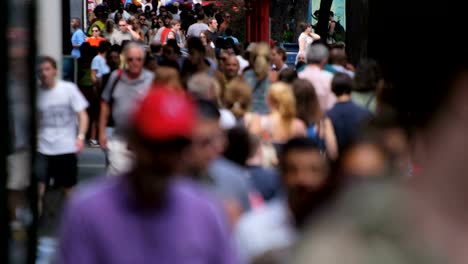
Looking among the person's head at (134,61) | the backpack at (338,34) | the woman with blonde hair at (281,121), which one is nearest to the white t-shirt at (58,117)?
the person's head at (134,61)

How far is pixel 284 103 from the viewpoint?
400 inches

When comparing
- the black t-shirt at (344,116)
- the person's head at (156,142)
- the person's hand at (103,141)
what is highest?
the person's head at (156,142)

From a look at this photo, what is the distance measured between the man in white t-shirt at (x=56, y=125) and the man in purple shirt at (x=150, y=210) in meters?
7.32

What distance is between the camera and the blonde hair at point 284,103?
1010 cm

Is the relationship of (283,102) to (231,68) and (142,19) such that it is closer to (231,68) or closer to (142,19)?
(231,68)

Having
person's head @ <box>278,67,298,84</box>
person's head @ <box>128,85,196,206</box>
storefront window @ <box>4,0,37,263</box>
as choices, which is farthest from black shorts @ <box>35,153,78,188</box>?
person's head @ <box>128,85,196,206</box>

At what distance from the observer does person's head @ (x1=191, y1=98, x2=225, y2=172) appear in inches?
221

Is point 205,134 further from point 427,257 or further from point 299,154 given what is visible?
point 427,257

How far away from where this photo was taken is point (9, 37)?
5.56 meters

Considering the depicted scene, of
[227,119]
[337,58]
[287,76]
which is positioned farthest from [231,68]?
[227,119]

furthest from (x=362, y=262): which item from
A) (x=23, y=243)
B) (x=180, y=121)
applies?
(x=23, y=243)

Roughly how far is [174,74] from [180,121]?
7.01 meters

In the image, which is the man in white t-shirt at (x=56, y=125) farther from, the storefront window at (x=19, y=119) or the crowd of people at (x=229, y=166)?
the storefront window at (x=19, y=119)

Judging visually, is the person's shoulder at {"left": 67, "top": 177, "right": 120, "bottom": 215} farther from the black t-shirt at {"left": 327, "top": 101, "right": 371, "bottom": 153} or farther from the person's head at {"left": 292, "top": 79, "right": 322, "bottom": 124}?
the person's head at {"left": 292, "top": 79, "right": 322, "bottom": 124}
